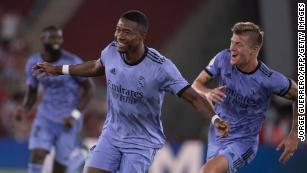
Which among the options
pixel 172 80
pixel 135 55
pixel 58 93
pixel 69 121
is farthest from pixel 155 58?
pixel 58 93

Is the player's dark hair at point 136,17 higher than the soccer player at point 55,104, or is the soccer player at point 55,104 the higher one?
the player's dark hair at point 136,17

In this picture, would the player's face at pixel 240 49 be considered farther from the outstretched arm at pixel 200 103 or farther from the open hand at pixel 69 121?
the open hand at pixel 69 121

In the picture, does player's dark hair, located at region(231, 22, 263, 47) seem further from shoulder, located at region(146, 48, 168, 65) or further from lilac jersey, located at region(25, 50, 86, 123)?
lilac jersey, located at region(25, 50, 86, 123)

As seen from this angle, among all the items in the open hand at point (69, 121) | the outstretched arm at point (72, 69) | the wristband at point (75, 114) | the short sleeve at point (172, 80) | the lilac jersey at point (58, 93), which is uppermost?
the outstretched arm at point (72, 69)

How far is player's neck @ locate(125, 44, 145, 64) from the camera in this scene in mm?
8562

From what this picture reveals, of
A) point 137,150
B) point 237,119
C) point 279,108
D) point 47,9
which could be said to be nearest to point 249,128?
point 237,119

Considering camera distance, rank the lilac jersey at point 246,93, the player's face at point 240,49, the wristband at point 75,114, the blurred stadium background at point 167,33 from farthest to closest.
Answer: the blurred stadium background at point 167,33, the wristband at point 75,114, the lilac jersey at point 246,93, the player's face at point 240,49

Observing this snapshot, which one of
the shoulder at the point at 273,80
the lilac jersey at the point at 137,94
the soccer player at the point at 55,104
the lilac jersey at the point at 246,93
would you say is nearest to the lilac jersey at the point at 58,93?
the soccer player at the point at 55,104

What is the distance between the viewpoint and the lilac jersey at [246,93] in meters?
9.36

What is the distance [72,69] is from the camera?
9.09 metres

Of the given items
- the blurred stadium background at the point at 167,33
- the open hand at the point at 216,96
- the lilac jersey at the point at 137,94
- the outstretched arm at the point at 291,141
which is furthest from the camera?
the blurred stadium background at the point at 167,33

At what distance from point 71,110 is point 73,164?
788 mm

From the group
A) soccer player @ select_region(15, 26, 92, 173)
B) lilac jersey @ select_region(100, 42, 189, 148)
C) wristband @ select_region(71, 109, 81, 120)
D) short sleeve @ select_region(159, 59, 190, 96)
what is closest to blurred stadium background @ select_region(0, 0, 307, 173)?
soccer player @ select_region(15, 26, 92, 173)

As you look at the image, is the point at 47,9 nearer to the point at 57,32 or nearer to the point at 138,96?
the point at 57,32
